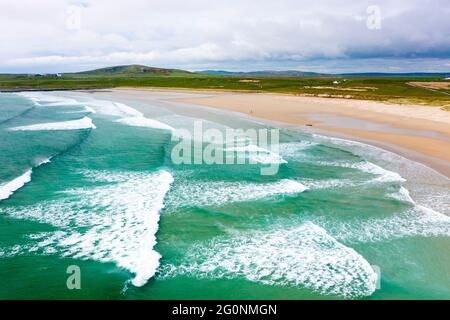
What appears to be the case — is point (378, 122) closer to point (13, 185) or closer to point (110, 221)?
point (110, 221)

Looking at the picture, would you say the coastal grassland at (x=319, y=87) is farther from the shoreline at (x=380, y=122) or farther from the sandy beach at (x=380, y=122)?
the shoreline at (x=380, y=122)

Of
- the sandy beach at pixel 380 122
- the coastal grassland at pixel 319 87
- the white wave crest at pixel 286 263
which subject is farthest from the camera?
the coastal grassland at pixel 319 87

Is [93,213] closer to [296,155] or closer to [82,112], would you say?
[296,155]

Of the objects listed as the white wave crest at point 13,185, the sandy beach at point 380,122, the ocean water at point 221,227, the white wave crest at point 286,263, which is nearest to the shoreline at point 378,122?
the sandy beach at point 380,122

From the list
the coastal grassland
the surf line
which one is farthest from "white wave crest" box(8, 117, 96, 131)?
the coastal grassland

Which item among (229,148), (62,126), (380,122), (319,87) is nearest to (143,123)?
(62,126)

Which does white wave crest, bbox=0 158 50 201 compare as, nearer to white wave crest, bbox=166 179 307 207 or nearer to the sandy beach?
white wave crest, bbox=166 179 307 207
